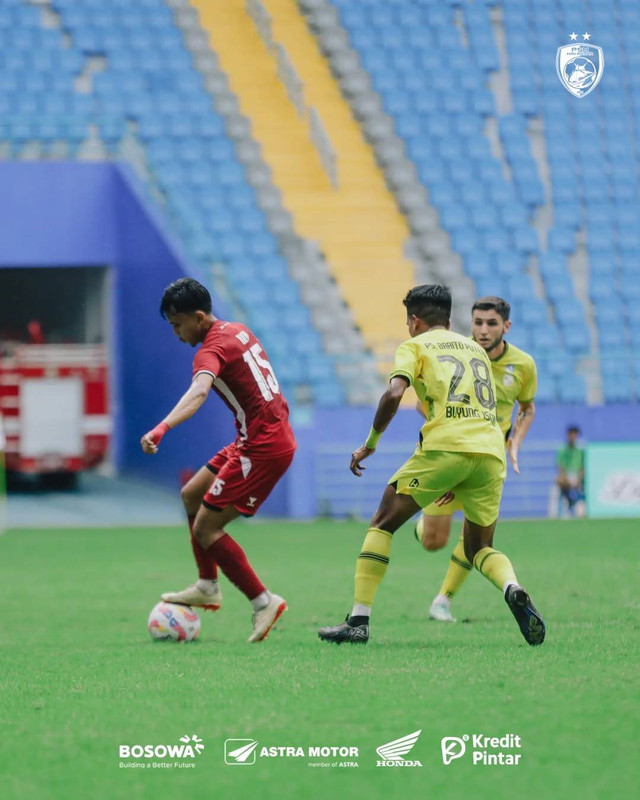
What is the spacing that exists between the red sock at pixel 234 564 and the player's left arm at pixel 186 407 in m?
0.95

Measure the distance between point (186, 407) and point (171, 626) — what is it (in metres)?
1.56

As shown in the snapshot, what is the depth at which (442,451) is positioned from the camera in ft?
22.8

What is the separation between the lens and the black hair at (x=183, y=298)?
7352 millimetres

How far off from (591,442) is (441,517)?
41.2 feet

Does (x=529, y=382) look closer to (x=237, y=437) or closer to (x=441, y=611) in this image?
(x=441, y=611)

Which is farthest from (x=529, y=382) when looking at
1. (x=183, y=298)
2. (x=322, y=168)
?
(x=322, y=168)

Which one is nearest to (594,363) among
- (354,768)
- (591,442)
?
(591,442)

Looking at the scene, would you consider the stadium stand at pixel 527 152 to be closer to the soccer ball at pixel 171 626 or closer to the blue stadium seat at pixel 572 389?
the blue stadium seat at pixel 572 389

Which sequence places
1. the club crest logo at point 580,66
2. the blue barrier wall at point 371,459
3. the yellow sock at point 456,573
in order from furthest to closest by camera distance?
the club crest logo at point 580,66
the blue barrier wall at point 371,459
the yellow sock at point 456,573

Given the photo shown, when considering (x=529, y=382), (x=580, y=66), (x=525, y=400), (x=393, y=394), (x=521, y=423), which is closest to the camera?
(x=393, y=394)

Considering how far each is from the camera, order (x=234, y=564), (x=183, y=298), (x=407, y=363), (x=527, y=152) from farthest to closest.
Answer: (x=527, y=152)
(x=234, y=564)
(x=183, y=298)
(x=407, y=363)

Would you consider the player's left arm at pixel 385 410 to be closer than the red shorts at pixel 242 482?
Yes

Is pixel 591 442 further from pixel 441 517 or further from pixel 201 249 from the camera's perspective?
pixel 441 517

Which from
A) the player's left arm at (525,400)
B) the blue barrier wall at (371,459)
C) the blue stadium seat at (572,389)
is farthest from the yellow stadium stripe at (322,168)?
the player's left arm at (525,400)
